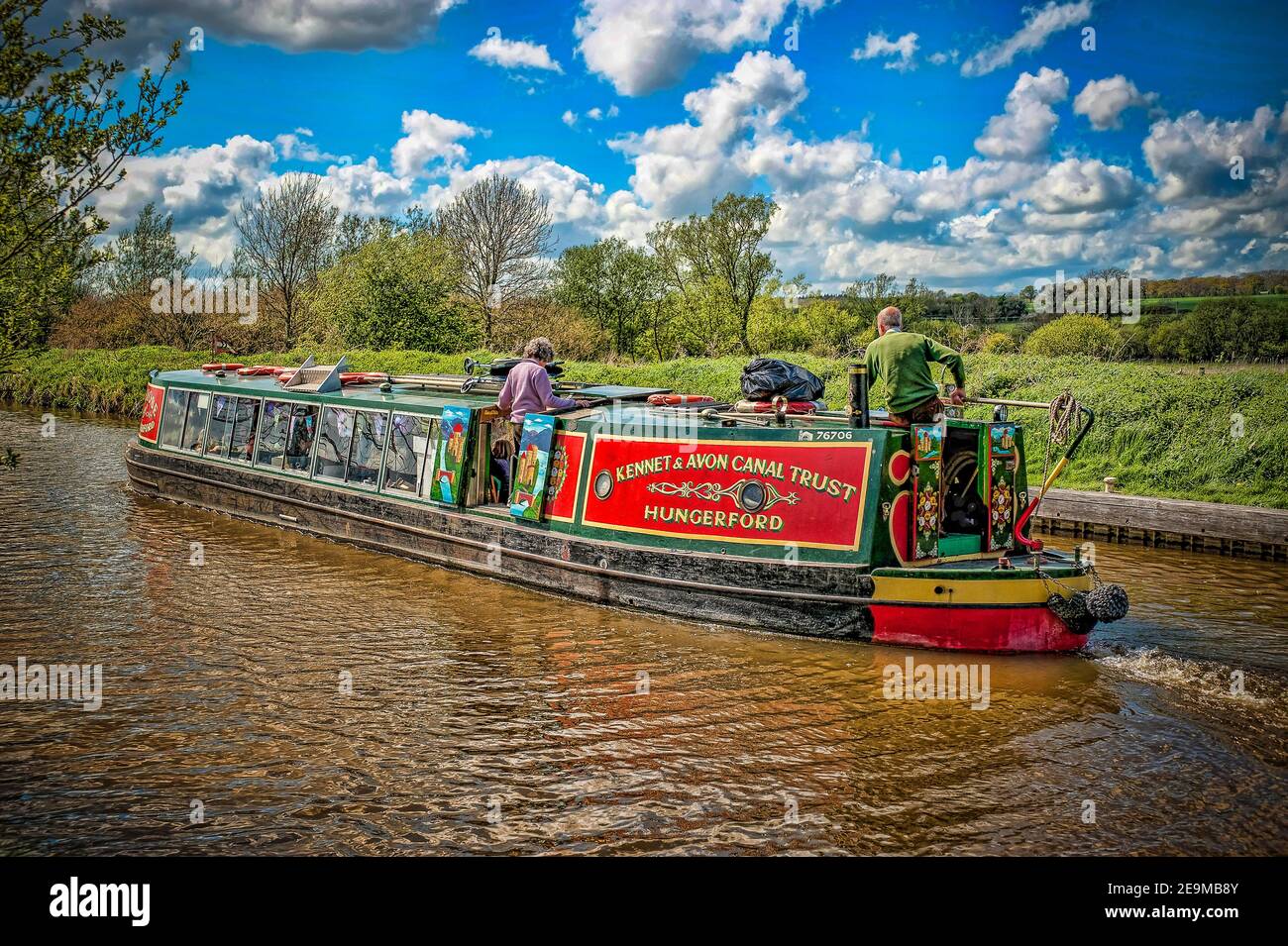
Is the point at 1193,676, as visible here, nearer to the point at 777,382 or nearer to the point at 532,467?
the point at 777,382

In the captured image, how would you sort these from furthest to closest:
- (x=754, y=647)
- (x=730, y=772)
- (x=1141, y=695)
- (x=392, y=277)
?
(x=392, y=277)
(x=754, y=647)
(x=1141, y=695)
(x=730, y=772)

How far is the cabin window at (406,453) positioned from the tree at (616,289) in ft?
102

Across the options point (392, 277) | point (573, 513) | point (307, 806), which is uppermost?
point (392, 277)

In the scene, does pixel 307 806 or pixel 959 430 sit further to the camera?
pixel 959 430

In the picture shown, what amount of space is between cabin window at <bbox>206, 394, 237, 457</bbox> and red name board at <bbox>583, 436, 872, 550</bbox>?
701 centimetres

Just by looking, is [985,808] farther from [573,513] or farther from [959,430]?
[573,513]

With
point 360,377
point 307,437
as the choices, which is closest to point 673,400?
point 307,437

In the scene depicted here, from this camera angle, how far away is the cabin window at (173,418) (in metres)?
14.3

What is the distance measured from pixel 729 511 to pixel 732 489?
0.66ft

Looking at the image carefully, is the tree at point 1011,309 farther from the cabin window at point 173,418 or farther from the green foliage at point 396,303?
the cabin window at point 173,418

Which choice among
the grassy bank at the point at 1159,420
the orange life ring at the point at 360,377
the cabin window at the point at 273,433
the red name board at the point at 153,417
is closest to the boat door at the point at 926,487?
the grassy bank at the point at 1159,420

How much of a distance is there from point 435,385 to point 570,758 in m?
8.01
